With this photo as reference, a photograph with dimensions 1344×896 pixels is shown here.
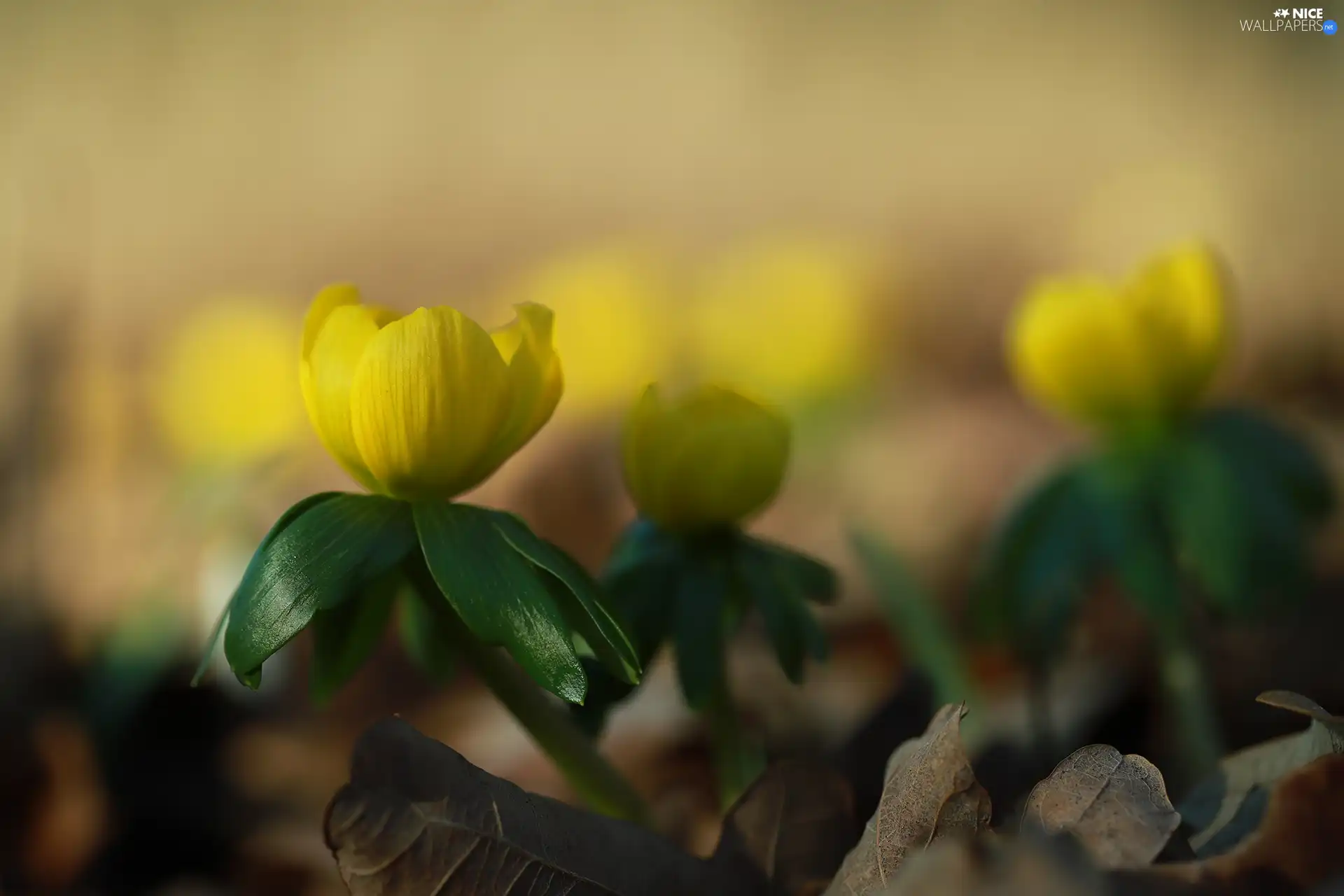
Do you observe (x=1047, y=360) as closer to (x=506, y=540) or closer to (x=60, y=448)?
(x=506, y=540)

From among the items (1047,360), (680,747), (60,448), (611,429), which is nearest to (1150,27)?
(611,429)

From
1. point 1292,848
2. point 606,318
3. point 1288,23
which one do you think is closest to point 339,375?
point 1292,848

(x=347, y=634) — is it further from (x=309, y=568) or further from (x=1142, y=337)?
(x=1142, y=337)

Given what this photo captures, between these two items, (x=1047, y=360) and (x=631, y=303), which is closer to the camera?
(x=1047, y=360)

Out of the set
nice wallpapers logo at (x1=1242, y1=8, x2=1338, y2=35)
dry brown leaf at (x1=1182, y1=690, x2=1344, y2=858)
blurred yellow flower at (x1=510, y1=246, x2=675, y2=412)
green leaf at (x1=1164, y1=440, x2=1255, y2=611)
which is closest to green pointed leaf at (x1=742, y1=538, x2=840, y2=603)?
dry brown leaf at (x1=1182, y1=690, x2=1344, y2=858)

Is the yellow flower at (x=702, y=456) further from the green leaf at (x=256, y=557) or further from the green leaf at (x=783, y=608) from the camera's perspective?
the green leaf at (x=256, y=557)

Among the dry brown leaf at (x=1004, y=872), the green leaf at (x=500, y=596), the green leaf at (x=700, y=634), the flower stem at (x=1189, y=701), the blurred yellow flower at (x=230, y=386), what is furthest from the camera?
the blurred yellow flower at (x=230, y=386)

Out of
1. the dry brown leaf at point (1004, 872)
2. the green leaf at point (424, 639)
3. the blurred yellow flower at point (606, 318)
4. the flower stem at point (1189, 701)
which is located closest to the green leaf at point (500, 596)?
the green leaf at point (424, 639)
